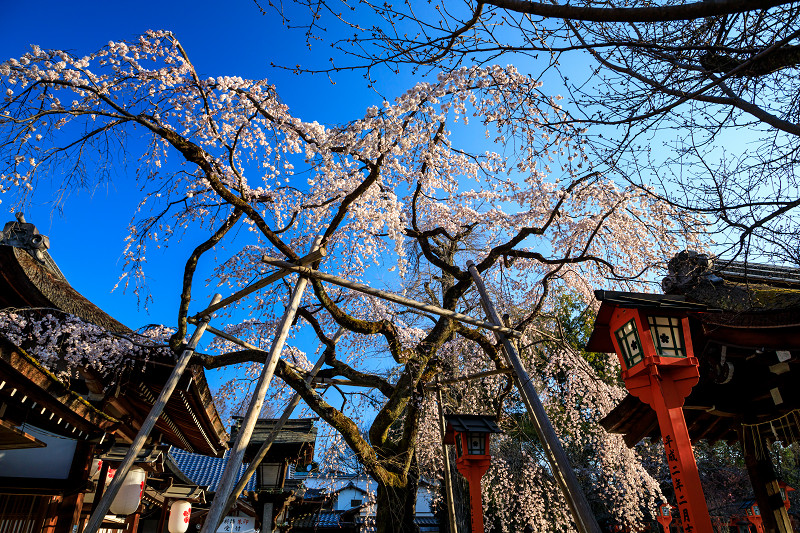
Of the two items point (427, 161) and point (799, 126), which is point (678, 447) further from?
point (427, 161)

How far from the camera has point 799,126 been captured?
103 inches

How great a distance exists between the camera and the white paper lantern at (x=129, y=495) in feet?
19.8

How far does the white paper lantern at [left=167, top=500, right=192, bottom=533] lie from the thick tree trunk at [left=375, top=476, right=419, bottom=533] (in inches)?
188

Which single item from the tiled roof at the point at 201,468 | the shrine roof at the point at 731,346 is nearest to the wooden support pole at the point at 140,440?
the shrine roof at the point at 731,346

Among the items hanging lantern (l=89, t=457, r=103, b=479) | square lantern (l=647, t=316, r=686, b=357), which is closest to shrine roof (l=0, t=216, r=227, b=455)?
hanging lantern (l=89, t=457, r=103, b=479)

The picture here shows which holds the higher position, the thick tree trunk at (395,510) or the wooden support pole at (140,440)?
the wooden support pole at (140,440)

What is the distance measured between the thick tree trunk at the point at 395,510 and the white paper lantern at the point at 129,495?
3345 mm

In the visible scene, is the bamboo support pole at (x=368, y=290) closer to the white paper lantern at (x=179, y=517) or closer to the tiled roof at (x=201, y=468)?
the white paper lantern at (x=179, y=517)

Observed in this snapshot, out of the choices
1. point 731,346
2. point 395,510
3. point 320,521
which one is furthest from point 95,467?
point 320,521

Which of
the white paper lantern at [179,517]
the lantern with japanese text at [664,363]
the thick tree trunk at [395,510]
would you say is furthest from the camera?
the white paper lantern at [179,517]

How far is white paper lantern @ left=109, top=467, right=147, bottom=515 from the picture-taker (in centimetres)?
602

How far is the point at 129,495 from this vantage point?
20.2ft

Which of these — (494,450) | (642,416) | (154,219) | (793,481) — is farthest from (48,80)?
(793,481)

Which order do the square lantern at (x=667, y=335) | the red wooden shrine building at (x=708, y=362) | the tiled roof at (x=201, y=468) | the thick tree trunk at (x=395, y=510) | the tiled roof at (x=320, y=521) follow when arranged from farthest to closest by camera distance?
the tiled roof at (x=320, y=521) → the tiled roof at (x=201, y=468) → the thick tree trunk at (x=395, y=510) → the square lantern at (x=667, y=335) → the red wooden shrine building at (x=708, y=362)
